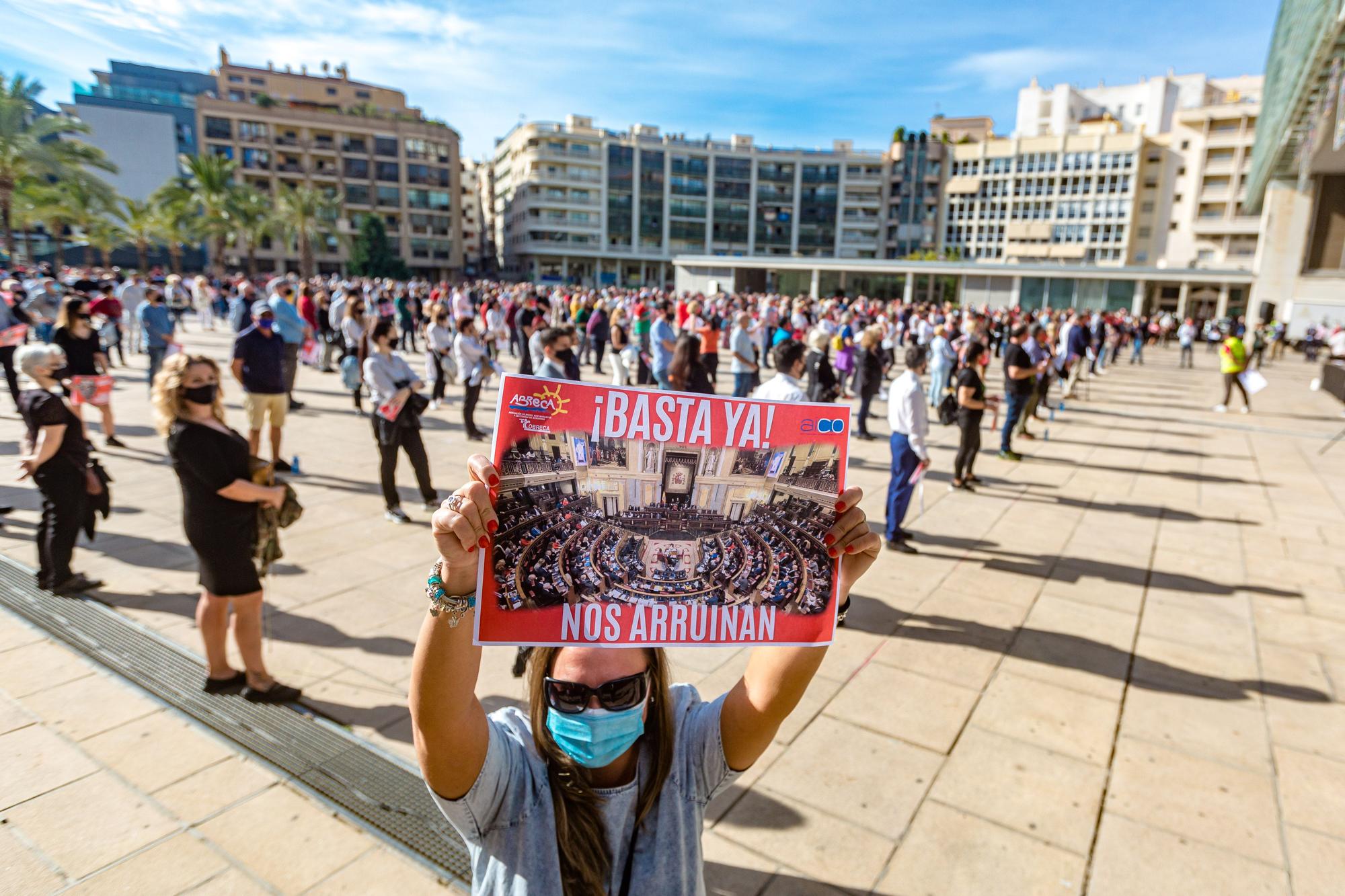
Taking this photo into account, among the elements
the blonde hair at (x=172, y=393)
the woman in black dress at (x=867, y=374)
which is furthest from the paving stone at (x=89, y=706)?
the woman in black dress at (x=867, y=374)

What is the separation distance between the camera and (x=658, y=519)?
1.64 m

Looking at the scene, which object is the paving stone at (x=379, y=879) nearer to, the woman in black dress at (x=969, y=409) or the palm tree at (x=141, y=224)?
the woman in black dress at (x=969, y=409)

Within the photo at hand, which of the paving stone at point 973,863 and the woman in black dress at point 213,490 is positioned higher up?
the woman in black dress at point 213,490

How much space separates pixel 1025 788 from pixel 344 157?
264 feet

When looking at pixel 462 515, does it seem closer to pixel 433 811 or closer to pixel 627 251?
pixel 433 811

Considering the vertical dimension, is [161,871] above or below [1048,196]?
below

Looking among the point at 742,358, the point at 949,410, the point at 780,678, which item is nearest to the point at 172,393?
the point at 780,678

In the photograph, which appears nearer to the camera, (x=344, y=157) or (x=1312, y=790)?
(x=1312, y=790)

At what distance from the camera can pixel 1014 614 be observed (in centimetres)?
572

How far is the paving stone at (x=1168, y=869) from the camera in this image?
306 cm

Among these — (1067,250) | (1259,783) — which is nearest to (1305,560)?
(1259,783)

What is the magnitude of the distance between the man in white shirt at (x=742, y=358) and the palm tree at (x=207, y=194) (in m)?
48.2

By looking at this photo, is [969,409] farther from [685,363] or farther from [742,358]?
[742,358]

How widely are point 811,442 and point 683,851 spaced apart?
1.00 meters
